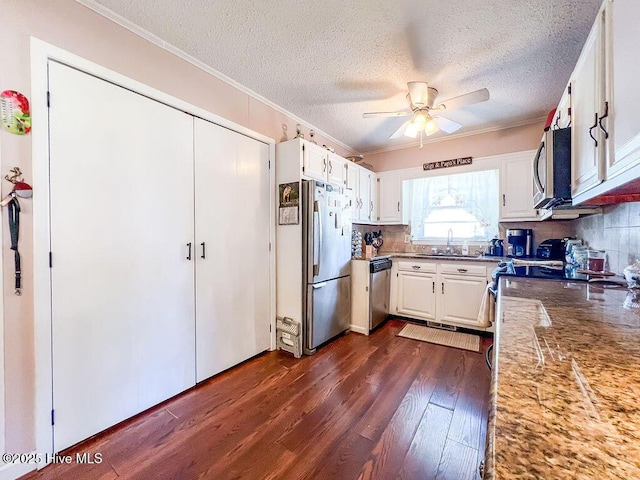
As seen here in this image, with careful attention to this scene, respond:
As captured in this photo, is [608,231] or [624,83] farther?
[608,231]

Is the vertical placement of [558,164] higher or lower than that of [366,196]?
lower

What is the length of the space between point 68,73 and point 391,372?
2.98m


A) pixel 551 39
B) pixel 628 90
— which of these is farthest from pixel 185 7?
pixel 551 39

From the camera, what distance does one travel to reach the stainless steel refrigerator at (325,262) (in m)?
2.71

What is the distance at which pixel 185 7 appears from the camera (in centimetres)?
166

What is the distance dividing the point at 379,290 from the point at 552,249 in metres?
1.93

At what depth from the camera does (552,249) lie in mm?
3031

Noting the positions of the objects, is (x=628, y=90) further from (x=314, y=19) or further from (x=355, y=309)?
(x=355, y=309)

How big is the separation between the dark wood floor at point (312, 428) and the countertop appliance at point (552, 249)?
150 centimetres

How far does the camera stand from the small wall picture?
8.93ft

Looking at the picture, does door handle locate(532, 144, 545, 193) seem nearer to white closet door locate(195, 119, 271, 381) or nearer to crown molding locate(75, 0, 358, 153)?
white closet door locate(195, 119, 271, 381)

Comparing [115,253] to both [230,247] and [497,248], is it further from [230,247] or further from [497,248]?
[497,248]

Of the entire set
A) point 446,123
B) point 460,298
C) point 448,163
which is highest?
point 446,123

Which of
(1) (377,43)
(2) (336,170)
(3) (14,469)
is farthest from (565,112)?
(3) (14,469)
